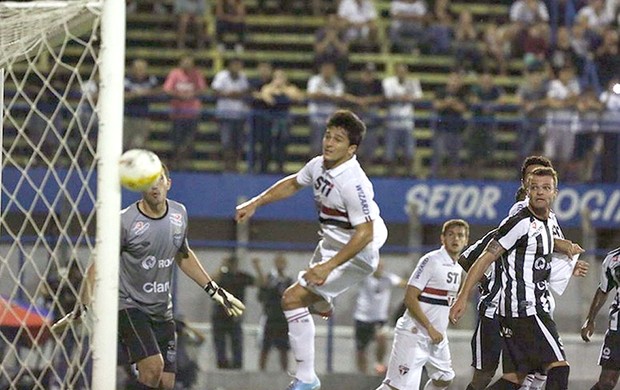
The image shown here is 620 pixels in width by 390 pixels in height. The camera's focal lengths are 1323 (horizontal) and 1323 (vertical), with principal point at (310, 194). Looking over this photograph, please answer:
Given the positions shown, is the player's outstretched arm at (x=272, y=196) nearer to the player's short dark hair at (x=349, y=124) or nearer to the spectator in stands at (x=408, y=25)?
the player's short dark hair at (x=349, y=124)

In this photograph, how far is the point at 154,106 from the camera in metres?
16.4

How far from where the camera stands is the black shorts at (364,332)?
14898 mm

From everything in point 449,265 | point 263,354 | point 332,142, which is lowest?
point 263,354

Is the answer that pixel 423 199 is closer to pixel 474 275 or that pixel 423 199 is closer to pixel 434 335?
pixel 434 335

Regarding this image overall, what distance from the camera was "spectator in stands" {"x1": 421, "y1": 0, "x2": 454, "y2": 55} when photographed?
747 inches

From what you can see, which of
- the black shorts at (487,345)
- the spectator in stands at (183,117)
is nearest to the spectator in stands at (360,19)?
the spectator in stands at (183,117)

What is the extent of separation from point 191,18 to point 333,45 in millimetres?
2338

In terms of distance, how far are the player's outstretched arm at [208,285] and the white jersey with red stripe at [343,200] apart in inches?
43.3

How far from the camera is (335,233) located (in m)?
8.31

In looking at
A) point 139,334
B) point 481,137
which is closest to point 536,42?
point 481,137

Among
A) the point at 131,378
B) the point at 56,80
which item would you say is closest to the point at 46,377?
the point at 131,378

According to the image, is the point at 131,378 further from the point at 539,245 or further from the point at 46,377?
the point at 539,245

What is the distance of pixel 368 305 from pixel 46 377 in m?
4.14

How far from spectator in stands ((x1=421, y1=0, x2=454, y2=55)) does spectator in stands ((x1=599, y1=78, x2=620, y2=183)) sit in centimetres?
295
